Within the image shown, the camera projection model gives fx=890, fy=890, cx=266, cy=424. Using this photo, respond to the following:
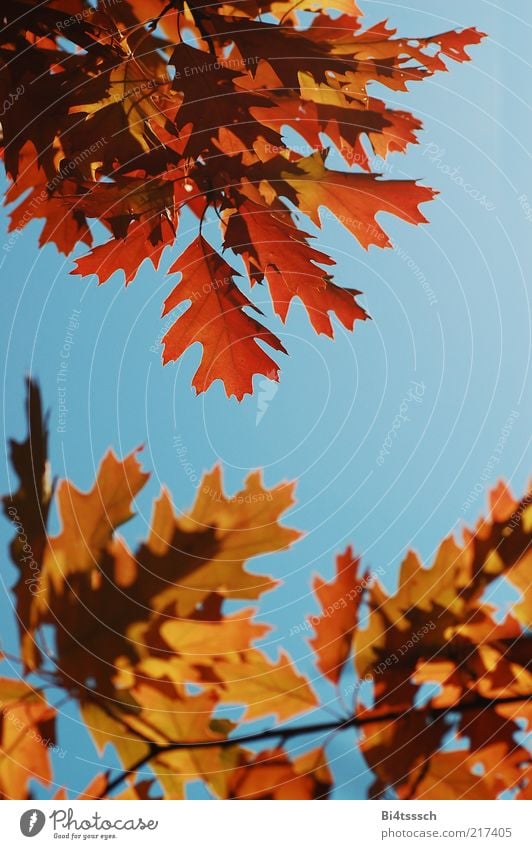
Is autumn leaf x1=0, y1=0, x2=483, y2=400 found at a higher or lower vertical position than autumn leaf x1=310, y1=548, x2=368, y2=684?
higher

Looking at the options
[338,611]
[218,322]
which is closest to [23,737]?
[338,611]

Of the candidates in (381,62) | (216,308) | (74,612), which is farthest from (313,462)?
(381,62)

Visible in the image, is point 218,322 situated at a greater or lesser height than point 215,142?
lesser

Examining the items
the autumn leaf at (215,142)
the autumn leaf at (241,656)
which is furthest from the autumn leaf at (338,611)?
the autumn leaf at (215,142)

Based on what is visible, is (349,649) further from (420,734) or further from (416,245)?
(416,245)

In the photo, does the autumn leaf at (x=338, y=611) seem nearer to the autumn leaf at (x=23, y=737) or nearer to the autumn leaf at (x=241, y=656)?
the autumn leaf at (x=241, y=656)

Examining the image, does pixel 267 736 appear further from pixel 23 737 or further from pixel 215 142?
pixel 215 142

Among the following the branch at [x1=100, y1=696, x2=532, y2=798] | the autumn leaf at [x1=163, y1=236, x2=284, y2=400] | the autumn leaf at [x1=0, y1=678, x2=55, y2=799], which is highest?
the autumn leaf at [x1=163, y1=236, x2=284, y2=400]

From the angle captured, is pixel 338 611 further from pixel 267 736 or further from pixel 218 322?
pixel 218 322

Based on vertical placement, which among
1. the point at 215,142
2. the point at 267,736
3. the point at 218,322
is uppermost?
the point at 215,142

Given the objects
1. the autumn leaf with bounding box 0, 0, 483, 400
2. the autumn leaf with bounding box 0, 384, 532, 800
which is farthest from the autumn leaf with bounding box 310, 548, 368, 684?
the autumn leaf with bounding box 0, 0, 483, 400

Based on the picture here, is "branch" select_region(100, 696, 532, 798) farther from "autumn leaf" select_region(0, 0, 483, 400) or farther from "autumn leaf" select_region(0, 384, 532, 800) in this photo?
"autumn leaf" select_region(0, 0, 483, 400)

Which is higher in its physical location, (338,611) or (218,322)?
(218,322)

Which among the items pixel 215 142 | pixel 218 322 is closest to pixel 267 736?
pixel 218 322
